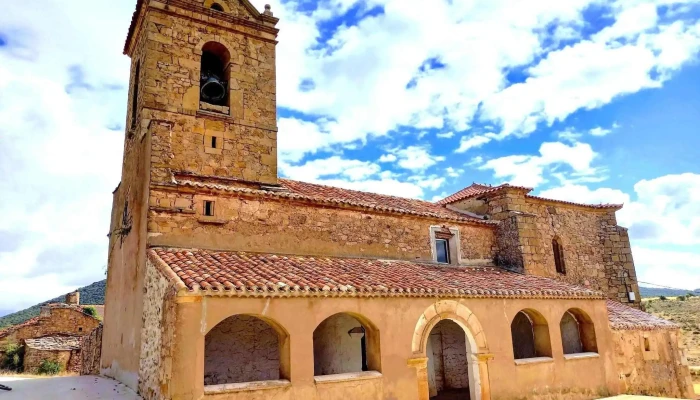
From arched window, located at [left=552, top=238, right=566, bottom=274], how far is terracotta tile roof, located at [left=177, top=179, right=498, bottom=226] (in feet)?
10.2

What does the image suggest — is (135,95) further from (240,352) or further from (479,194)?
(479,194)

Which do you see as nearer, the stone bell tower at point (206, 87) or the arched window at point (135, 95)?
the stone bell tower at point (206, 87)

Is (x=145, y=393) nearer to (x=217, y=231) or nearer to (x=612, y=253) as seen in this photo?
(x=217, y=231)

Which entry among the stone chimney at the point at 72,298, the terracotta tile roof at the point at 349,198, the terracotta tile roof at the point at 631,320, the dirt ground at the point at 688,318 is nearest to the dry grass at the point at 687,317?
the dirt ground at the point at 688,318

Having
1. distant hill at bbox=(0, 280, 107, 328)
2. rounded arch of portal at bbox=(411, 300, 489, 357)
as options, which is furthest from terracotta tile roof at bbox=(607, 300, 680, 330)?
distant hill at bbox=(0, 280, 107, 328)

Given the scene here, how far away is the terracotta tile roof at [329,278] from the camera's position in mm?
7887

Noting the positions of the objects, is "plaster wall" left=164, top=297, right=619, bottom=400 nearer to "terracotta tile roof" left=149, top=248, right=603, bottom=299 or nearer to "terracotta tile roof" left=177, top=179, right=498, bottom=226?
"terracotta tile roof" left=149, top=248, right=603, bottom=299

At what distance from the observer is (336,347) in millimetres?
10773

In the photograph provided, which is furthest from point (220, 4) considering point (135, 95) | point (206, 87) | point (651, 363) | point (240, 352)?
point (651, 363)

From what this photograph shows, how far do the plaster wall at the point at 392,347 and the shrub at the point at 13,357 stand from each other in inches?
694

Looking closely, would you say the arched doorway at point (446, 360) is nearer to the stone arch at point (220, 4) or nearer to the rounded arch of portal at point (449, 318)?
the rounded arch of portal at point (449, 318)

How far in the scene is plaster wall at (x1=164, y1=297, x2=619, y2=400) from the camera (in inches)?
283

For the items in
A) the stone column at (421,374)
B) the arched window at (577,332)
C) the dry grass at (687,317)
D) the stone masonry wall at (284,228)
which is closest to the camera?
the stone column at (421,374)

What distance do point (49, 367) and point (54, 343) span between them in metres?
1.73
